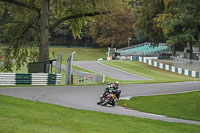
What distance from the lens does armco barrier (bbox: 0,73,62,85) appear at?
88.8ft

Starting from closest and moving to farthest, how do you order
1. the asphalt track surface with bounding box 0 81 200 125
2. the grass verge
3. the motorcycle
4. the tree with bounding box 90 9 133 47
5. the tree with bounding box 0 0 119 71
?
the asphalt track surface with bounding box 0 81 200 125 < the motorcycle < the tree with bounding box 0 0 119 71 < the grass verge < the tree with bounding box 90 9 133 47

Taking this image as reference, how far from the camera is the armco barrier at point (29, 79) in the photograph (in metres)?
27.1

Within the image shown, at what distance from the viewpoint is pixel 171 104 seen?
22.6 m

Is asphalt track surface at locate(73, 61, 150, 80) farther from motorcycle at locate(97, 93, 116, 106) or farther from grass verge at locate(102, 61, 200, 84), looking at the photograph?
motorcycle at locate(97, 93, 116, 106)

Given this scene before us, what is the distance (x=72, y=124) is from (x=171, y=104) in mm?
11641

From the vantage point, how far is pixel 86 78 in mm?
35812

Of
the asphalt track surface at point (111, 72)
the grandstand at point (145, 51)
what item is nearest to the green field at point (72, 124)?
the asphalt track surface at point (111, 72)

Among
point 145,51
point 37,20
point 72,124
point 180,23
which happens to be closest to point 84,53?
point 145,51

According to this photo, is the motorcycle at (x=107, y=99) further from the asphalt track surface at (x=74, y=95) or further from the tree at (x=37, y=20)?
the tree at (x=37, y=20)

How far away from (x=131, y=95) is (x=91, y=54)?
72.4 meters

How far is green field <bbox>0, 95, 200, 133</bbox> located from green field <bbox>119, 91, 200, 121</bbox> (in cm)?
490

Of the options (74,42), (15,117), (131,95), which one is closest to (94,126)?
(15,117)

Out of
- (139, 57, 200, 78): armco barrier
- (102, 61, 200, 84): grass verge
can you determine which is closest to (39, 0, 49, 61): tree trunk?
(102, 61, 200, 84): grass verge

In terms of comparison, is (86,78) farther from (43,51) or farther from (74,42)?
(74,42)
